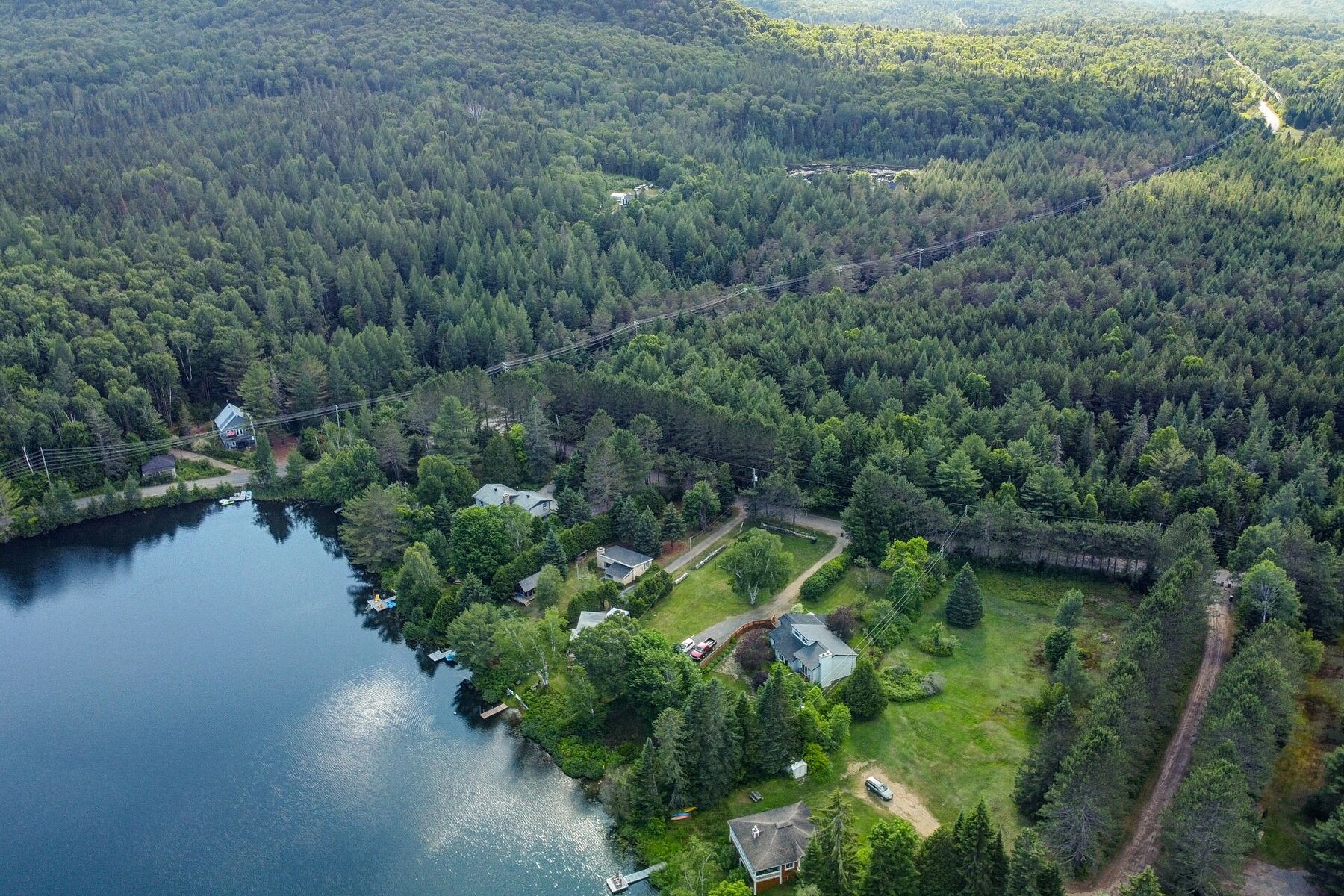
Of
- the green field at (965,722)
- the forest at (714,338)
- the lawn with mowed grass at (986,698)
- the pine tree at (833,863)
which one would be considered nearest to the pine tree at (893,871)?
the forest at (714,338)

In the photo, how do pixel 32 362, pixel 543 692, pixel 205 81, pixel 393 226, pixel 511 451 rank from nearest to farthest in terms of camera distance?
pixel 543 692
pixel 511 451
pixel 32 362
pixel 393 226
pixel 205 81

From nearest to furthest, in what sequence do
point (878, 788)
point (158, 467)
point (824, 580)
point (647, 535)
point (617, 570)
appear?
1. point (878, 788)
2. point (824, 580)
3. point (617, 570)
4. point (647, 535)
5. point (158, 467)

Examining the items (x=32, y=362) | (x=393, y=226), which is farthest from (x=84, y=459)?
(x=393, y=226)

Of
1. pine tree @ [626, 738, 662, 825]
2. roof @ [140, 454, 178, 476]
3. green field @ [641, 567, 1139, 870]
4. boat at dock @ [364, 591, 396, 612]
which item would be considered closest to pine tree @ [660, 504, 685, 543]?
green field @ [641, 567, 1139, 870]

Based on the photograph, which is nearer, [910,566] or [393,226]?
[910,566]

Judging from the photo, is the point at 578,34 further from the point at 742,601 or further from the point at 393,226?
the point at 742,601

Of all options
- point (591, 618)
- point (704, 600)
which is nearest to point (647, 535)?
point (704, 600)

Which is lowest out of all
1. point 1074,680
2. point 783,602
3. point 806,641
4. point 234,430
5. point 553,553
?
point 234,430

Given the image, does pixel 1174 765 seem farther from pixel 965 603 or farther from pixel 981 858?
pixel 981 858
